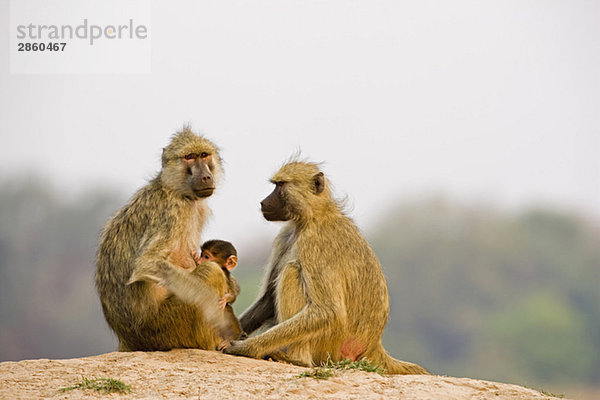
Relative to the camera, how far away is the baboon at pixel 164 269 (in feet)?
21.8

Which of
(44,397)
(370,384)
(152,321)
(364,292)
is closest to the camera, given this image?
(44,397)

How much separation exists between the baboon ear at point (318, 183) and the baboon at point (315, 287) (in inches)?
0.4

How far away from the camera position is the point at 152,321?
673 centimetres

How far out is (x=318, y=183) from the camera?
7.48 metres

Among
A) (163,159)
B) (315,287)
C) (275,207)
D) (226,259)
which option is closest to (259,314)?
(226,259)

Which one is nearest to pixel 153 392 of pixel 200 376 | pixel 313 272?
pixel 200 376

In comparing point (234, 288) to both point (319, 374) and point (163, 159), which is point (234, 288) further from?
point (319, 374)

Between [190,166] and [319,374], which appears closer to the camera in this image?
[319,374]

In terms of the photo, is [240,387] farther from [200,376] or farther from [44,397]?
[44,397]

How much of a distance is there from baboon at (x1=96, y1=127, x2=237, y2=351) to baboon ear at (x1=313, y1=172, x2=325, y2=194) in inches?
40.9

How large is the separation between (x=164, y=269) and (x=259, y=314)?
4.63 ft

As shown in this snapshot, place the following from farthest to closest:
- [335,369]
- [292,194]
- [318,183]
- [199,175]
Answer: [318,183] → [292,194] → [199,175] → [335,369]

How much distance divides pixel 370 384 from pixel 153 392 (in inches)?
66.0

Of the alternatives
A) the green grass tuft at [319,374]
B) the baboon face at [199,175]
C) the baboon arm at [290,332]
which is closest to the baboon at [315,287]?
the baboon arm at [290,332]
